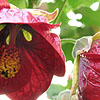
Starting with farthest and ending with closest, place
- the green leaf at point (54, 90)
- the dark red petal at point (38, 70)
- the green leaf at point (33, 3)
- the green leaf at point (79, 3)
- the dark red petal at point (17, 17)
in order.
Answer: the green leaf at point (54, 90)
the green leaf at point (79, 3)
the green leaf at point (33, 3)
the dark red petal at point (38, 70)
the dark red petal at point (17, 17)

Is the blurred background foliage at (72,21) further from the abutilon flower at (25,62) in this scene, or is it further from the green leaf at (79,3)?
the abutilon flower at (25,62)

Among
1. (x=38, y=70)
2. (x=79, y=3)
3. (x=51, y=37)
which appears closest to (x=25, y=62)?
(x=38, y=70)

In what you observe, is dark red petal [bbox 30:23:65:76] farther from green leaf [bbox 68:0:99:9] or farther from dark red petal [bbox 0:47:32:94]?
green leaf [bbox 68:0:99:9]

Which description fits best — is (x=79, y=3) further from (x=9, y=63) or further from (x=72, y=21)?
(x=9, y=63)

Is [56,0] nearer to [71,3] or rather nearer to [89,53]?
[71,3]

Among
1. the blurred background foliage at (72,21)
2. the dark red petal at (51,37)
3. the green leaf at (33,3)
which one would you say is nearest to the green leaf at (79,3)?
the blurred background foliage at (72,21)

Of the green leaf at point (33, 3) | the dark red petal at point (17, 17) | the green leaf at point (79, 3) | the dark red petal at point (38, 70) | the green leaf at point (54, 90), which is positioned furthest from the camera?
the green leaf at point (54, 90)
